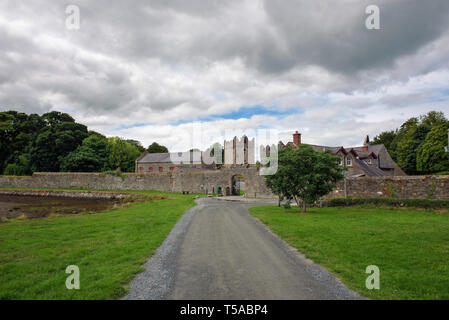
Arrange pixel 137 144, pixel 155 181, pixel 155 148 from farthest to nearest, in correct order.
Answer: pixel 137 144
pixel 155 148
pixel 155 181

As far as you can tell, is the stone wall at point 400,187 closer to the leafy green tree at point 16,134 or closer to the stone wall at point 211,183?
the stone wall at point 211,183

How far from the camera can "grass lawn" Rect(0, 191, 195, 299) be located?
543cm

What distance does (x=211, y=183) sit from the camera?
40750 mm

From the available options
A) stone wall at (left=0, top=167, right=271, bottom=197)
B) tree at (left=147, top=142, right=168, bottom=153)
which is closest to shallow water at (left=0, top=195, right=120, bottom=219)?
stone wall at (left=0, top=167, right=271, bottom=197)

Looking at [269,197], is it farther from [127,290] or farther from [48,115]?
[48,115]

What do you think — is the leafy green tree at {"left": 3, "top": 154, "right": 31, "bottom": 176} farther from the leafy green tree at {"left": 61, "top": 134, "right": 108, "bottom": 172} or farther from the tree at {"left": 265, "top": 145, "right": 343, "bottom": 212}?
the tree at {"left": 265, "top": 145, "right": 343, "bottom": 212}

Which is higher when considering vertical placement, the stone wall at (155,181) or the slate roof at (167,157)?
the slate roof at (167,157)

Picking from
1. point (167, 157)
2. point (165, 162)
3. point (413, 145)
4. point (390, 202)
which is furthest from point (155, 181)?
point (413, 145)

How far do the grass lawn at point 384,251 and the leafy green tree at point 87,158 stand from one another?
5257cm

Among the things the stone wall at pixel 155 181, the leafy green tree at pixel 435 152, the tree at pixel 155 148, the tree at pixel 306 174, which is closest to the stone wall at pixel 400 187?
the tree at pixel 306 174

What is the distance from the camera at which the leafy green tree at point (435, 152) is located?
3994cm

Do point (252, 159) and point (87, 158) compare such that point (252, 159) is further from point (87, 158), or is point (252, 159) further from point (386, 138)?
point (386, 138)

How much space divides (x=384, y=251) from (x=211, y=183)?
1317 inches
